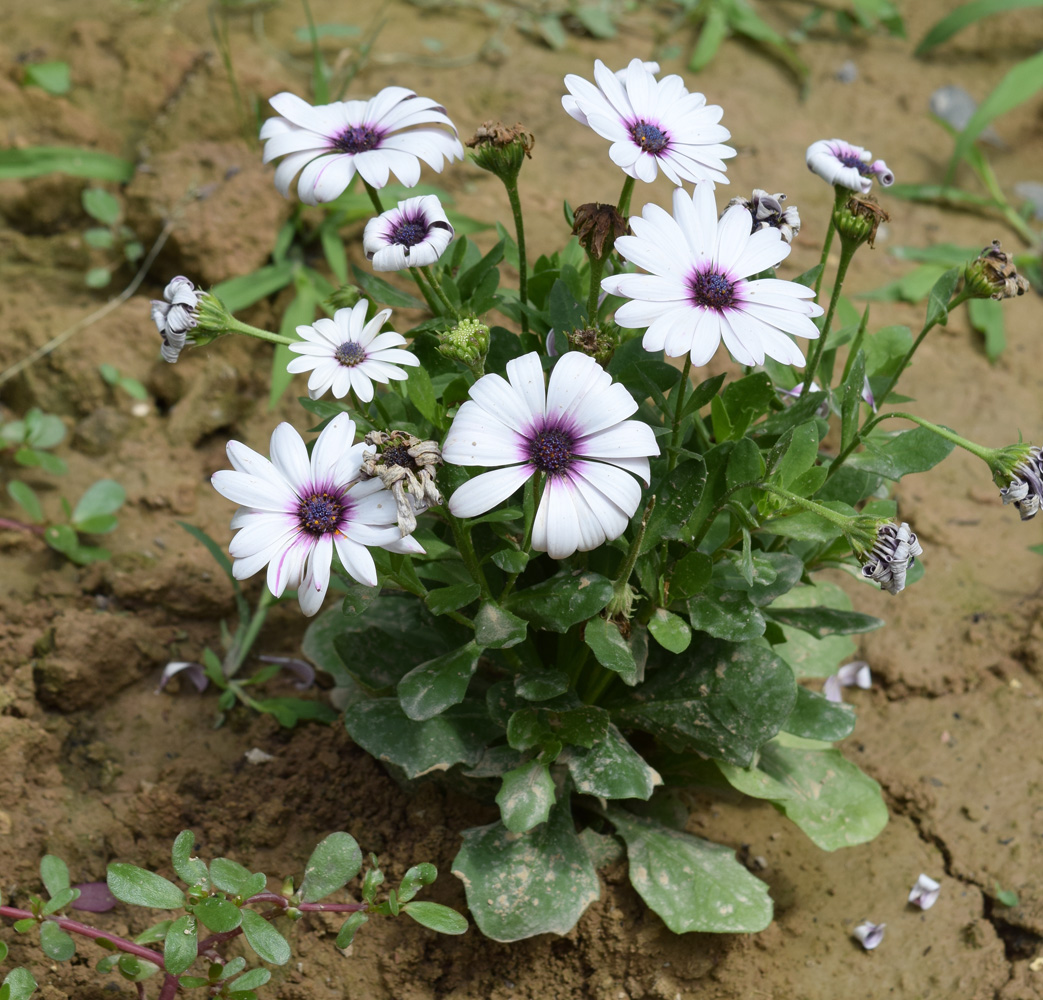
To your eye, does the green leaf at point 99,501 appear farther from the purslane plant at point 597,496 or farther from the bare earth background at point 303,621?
the purslane plant at point 597,496

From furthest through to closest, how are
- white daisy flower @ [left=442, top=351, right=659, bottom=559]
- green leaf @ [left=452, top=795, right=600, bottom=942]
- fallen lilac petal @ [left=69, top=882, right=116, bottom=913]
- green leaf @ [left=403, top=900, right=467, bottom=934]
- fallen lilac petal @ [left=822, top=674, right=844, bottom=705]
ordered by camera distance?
fallen lilac petal @ [left=822, top=674, right=844, bottom=705] → fallen lilac petal @ [left=69, top=882, right=116, bottom=913] → green leaf @ [left=452, top=795, right=600, bottom=942] → green leaf @ [left=403, top=900, right=467, bottom=934] → white daisy flower @ [left=442, top=351, right=659, bottom=559]

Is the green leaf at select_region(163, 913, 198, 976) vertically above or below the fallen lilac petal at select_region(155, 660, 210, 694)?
above

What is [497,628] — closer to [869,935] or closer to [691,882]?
[691,882]

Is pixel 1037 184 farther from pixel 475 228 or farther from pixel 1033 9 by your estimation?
pixel 475 228

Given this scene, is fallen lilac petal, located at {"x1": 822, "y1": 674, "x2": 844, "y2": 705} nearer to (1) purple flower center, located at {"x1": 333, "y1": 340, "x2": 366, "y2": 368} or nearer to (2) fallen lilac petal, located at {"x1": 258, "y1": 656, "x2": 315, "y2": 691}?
(2) fallen lilac petal, located at {"x1": 258, "y1": 656, "x2": 315, "y2": 691}

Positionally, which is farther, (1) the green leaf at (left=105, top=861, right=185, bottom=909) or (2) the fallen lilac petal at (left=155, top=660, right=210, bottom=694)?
(2) the fallen lilac petal at (left=155, top=660, right=210, bottom=694)

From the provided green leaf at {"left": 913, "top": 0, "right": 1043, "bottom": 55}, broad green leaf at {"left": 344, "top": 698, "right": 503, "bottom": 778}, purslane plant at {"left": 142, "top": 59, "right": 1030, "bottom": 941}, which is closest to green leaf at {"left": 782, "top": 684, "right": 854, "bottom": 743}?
purslane plant at {"left": 142, "top": 59, "right": 1030, "bottom": 941}
